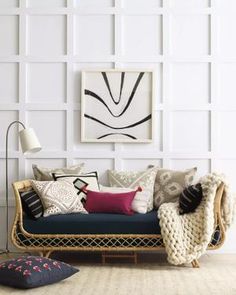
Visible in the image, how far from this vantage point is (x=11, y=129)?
5707 millimetres

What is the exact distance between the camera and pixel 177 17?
571 centimetres

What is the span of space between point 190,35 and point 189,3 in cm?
30

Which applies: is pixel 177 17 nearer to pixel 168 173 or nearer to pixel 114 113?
pixel 114 113

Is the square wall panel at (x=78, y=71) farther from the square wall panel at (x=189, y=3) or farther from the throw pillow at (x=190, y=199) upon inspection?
the throw pillow at (x=190, y=199)

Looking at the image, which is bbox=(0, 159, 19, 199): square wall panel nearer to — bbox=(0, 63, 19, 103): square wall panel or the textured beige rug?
bbox=(0, 63, 19, 103): square wall panel

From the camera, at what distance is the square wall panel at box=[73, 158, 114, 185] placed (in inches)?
224

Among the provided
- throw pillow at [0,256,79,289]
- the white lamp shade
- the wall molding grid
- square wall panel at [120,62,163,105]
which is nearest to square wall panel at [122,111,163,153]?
the wall molding grid

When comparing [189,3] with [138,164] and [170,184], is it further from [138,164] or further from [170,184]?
[170,184]

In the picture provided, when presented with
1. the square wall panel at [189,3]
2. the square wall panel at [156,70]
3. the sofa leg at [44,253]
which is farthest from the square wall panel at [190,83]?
the sofa leg at [44,253]

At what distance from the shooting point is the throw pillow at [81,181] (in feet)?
17.4

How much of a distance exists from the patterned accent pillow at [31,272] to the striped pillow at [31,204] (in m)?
0.69

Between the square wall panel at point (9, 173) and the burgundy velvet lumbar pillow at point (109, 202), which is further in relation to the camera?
the square wall panel at point (9, 173)

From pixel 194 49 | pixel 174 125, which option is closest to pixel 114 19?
pixel 194 49

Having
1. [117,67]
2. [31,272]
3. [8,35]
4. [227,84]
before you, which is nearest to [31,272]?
[31,272]
